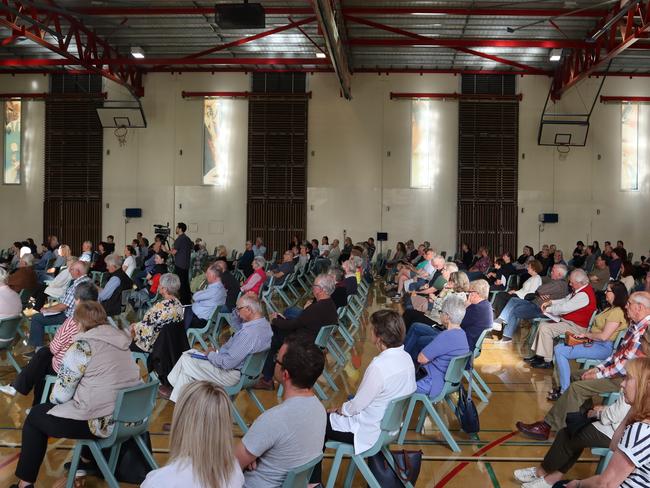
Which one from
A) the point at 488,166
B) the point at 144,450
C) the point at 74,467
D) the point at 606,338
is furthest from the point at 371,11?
the point at 74,467

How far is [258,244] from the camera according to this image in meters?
18.0

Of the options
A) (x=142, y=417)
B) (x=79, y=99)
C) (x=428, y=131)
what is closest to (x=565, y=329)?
(x=142, y=417)

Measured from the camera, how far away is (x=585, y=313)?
707 centimetres

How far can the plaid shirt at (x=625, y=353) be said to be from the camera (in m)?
4.65

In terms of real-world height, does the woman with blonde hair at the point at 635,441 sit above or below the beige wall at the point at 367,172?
below

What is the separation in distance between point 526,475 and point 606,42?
13.8 meters

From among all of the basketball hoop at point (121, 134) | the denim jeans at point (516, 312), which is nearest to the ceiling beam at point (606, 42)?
the denim jeans at point (516, 312)

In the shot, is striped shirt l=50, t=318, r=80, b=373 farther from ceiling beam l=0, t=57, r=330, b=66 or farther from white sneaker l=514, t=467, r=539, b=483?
ceiling beam l=0, t=57, r=330, b=66

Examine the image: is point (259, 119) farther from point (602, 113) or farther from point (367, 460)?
point (367, 460)

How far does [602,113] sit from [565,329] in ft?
51.0

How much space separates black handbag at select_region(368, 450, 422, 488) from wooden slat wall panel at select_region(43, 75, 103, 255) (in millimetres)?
18973

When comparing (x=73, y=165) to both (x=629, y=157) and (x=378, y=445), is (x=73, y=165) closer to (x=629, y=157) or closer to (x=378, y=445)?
(x=629, y=157)

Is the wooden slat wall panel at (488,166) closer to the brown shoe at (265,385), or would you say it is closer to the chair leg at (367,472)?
the brown shoe at (265,385)

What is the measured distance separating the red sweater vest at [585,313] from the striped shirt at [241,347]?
3608 millimetres
